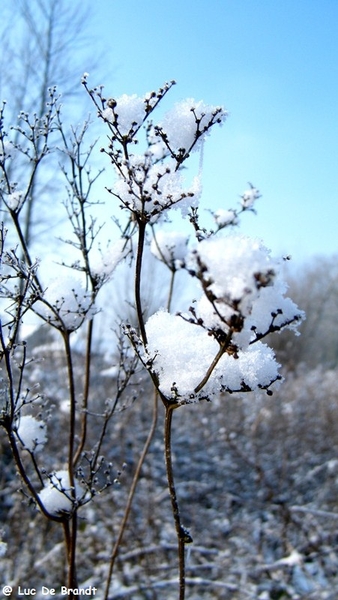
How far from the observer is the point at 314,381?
12047 millimetres

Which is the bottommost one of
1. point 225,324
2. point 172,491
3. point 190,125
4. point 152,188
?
point 172,491

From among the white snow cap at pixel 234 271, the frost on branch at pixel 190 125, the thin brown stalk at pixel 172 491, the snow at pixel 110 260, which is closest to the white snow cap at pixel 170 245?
the snow at pixel 110 260

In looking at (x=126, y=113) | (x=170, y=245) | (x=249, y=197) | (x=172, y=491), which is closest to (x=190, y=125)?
(x=126, y=113)

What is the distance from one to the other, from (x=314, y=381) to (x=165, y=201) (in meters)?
11.7

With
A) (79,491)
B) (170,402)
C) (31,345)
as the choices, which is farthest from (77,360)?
(170,402)

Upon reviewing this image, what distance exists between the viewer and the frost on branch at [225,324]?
87cm

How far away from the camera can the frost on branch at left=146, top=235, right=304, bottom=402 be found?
87 cm

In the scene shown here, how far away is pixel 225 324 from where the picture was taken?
3.21 feet

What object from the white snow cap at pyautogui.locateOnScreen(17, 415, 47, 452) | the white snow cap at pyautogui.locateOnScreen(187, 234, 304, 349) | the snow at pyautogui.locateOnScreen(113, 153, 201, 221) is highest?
the snow at pyautogui.locateOnScreen(113, 153, 201, 221)

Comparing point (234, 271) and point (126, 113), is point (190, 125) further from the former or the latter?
point (234, 271)

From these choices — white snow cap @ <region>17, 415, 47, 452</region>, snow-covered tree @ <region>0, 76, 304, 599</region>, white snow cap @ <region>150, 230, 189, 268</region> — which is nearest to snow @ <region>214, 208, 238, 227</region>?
snow-covered tree @ <region>0, 76, 304, 599</region>

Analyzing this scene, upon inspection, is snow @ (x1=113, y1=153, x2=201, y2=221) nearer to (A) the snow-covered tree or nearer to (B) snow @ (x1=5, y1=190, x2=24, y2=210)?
(A) the snow-covered tree

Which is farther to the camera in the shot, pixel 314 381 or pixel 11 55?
pixel 314 381

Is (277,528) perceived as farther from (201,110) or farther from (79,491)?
(201,110)
